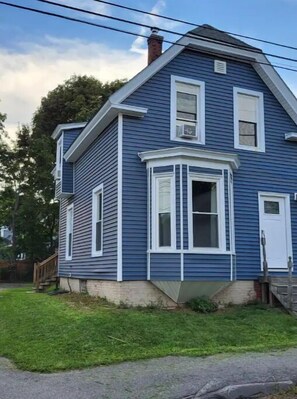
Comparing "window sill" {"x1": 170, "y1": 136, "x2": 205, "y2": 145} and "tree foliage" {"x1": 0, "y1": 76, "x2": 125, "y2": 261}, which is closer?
"window sill" {"x1": 170, "y1": 136, "x2": 205, "y2": 145}

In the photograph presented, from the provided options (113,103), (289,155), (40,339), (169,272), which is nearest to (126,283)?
(169,272)

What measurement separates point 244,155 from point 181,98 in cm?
251

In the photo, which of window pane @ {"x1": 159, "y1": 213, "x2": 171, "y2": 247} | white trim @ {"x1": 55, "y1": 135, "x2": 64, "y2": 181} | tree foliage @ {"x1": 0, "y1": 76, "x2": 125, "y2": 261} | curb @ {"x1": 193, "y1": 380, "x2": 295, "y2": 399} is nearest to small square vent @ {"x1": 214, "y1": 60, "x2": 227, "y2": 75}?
window pane @ {"x1": 159, "y1": 213, "x2": 171, "y2": 247}

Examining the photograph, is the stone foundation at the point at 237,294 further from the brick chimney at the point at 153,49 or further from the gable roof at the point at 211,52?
the brick chimney at the point at 153,49

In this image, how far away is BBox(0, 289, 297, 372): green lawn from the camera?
6.79 metres

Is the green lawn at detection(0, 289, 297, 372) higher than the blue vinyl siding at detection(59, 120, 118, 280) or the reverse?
the reverse

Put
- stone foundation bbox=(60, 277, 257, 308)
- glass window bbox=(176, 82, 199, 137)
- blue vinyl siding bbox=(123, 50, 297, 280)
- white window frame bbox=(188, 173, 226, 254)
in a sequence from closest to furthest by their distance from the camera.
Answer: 1. stone foundation bbox=(60, 277, 257, 308)
2. white window frame bbox=(188, 173, 226, 254)
3. blue vinyl siding bbox=(123, 50, 297, 280)
4. glass window bbox=(176, 82, 199, 137)

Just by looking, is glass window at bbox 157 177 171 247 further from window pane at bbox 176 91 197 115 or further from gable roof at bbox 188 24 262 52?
gable roof at bbox 188 24 262 52

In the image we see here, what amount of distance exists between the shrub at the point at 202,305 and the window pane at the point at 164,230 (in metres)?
1.52

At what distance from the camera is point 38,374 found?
5863 mm

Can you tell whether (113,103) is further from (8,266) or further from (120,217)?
(8,266)

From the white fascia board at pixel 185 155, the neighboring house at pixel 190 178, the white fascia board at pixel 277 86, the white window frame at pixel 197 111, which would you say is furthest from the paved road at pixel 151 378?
the white fascia board at pixel 277 86

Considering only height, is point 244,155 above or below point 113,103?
below

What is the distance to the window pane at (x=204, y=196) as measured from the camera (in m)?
11.3
